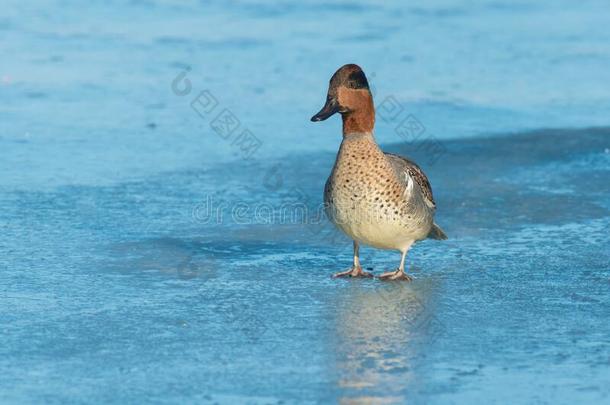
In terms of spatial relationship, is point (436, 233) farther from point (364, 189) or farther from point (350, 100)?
point (350, 100)

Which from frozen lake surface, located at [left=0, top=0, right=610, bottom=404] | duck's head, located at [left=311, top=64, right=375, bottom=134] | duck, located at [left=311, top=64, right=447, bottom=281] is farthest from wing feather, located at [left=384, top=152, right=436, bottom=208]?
frozen lake surface, located at [left=0, top=0, right=610, bottom=404]

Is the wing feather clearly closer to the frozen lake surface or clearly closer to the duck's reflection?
the frozen lake surface

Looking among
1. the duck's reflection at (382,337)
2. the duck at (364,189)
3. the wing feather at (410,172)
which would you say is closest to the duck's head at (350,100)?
the duck at (364,189)

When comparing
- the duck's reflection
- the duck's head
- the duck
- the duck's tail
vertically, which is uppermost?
the duck's head

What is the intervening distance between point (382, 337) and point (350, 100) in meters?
1.50

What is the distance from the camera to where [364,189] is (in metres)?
6.11

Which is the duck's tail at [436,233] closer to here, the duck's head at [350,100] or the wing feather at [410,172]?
the wing feather at [410,172]

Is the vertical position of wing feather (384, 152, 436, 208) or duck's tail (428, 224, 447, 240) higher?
wing feather (384, 152, 436, 208)

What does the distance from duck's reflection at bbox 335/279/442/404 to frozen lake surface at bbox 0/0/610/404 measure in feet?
0.05

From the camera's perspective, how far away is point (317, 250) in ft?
22.9

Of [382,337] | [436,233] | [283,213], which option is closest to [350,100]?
[436,233]

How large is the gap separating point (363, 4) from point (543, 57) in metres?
3.37

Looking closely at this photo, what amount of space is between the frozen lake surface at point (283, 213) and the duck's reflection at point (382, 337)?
16 millimetres

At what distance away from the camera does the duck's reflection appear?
4.58 m
